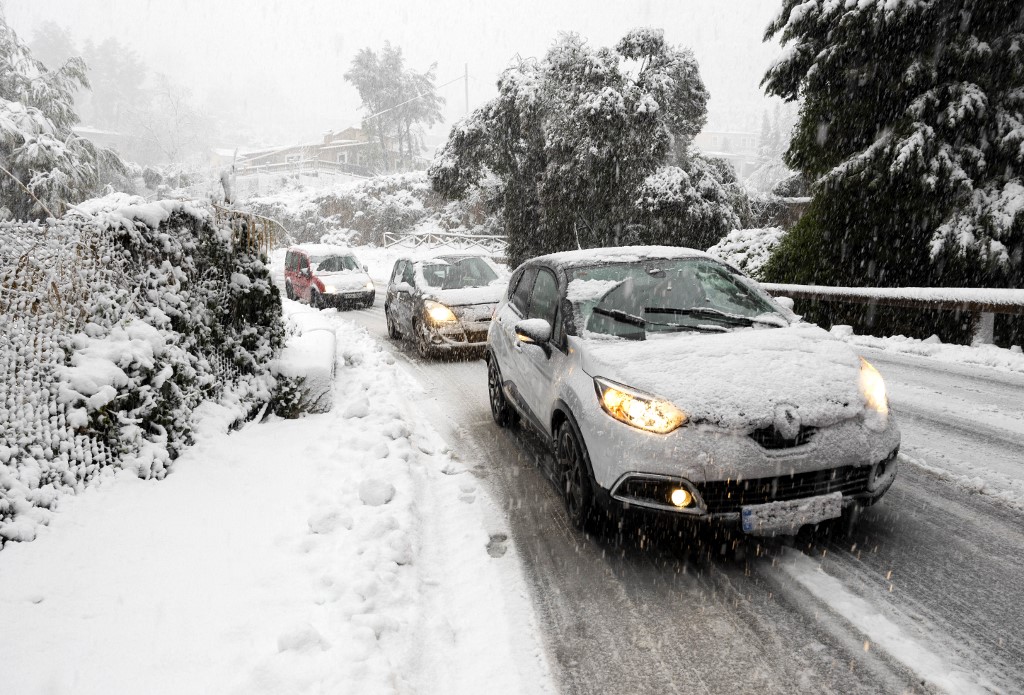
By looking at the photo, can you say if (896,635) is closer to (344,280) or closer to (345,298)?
(345,298)

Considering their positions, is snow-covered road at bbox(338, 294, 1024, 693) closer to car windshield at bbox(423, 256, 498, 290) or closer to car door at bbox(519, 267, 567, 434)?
car door at bbox(519, 267, 567, 434)

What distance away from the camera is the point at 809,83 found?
11070mm

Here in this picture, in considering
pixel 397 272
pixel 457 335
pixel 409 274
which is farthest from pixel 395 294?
pixel 457 335

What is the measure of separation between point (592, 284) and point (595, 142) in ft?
46.8

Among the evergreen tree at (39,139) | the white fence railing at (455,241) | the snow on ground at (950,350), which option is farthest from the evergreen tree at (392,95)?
the snow on ground at (950,350)

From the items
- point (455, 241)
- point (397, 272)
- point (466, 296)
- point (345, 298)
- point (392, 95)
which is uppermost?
point (392, 95)

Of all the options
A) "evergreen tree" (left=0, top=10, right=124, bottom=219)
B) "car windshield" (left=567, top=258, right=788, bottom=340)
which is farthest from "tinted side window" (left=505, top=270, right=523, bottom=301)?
"evergreen tree" (left=0, top=10, right=124, bottom=219)

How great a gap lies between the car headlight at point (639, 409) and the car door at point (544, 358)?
0.70 meters

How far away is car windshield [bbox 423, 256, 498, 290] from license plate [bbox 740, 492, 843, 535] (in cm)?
714

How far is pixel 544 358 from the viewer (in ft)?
14.3

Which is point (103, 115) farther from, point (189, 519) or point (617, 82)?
point (189, 519)

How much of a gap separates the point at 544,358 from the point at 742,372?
1492 mm

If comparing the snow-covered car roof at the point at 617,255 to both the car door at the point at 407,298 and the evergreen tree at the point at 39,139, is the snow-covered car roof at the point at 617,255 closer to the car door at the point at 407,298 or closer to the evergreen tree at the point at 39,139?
the car door at the point at 407,298

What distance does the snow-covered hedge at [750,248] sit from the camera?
1404 centimetres
